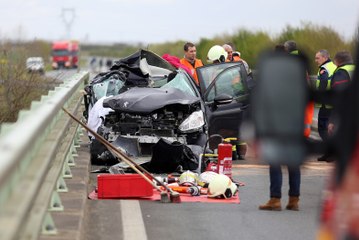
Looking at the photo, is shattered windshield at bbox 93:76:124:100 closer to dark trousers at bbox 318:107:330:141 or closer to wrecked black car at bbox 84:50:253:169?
wrecked black car at bbox 84:50:253:169

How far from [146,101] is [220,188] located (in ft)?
10.8

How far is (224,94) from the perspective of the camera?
50.4 feet

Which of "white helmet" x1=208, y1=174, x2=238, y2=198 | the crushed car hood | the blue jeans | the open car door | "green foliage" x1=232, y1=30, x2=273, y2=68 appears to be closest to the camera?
the blue jeans

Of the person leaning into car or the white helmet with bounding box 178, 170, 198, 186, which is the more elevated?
the person leaning into car

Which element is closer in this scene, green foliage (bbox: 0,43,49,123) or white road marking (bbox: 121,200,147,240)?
white road marking (bbox: 121,200,147,240)

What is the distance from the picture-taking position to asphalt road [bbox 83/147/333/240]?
9359mm

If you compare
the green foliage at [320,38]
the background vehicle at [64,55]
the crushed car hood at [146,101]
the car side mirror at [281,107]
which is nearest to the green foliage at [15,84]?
the crushed car hood at [146,101]

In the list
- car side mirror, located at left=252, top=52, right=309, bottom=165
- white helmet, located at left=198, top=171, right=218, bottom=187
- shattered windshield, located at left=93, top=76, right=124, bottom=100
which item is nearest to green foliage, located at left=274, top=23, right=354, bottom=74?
shattered windshield, located at left=93, top=76, right=124, bottom=100

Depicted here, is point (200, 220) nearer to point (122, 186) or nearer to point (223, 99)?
point (122, 186)

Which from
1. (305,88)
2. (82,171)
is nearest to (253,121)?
(305,88)

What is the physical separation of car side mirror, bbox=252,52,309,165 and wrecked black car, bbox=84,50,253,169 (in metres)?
11.1

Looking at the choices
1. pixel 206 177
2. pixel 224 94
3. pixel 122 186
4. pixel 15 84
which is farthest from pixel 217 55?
pixel 122 186

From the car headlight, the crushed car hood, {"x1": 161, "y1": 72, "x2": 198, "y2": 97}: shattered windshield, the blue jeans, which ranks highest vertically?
{"x1": 161, "y1": 72, "x2": 198, "y2": 97}: shattered windshield

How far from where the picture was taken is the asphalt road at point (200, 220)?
936cm
